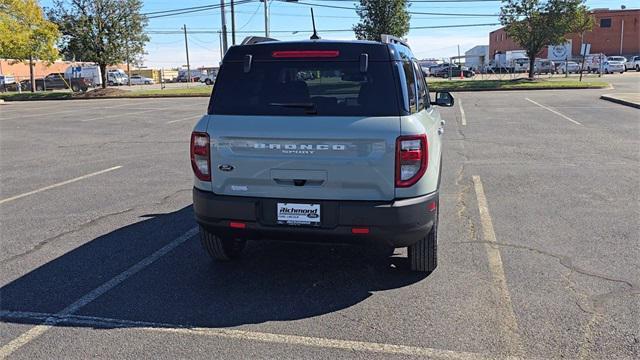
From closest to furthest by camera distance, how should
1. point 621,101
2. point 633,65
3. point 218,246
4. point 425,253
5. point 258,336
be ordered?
1. point 258,336
2. point 425,253
3. point 218,246
4. point 621,101
5. point 633,65

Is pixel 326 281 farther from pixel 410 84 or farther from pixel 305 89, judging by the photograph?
pixel 410 84

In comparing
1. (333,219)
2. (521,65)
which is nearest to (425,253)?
(333,219)

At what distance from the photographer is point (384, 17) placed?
3997 centimetres

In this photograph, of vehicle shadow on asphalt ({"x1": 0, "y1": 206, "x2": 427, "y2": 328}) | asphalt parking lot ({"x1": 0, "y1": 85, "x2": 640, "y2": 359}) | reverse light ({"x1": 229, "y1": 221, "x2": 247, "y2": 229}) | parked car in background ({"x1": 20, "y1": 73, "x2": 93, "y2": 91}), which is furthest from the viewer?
parked car in background ({"x1": 20, "y1": 73, "x2": 93, "y2": 91})

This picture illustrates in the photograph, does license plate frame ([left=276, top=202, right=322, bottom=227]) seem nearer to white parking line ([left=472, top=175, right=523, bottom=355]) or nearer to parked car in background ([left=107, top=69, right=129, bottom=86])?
white parking line ([left=472, top=175, right=523, bottom=355])

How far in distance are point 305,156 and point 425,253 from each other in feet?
4.34

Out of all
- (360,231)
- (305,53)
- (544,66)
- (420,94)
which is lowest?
(360,231)

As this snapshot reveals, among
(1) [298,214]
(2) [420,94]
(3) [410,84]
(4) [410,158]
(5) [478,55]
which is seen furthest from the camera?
(5) [478,55]

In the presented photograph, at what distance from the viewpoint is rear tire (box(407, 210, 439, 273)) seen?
4.35m

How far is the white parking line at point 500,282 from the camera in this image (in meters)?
3.45

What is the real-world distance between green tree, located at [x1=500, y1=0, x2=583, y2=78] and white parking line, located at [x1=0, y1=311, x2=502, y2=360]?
36.0 metres

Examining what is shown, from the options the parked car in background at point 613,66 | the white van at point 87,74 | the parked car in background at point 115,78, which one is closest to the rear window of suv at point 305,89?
the white van at point 87,74

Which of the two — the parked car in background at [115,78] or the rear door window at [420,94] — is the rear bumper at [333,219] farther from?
the parked car in background at [115,78]

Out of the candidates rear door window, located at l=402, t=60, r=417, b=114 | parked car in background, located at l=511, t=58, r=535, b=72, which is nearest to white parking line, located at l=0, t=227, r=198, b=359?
rear door window, located at l=402, t=60, r=417, b=114
